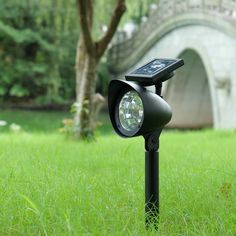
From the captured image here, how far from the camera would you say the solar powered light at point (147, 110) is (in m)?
2.23

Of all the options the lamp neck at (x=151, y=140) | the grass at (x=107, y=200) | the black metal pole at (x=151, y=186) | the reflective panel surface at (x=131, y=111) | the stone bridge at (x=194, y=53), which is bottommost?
the grass at (x=107, y=200)

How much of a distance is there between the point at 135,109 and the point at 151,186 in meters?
0.35

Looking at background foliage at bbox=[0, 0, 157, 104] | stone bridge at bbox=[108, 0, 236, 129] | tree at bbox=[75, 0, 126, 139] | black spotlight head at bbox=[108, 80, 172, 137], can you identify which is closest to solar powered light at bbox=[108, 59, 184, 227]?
black spotlight head at bbox=[108, 80, 172, 137]

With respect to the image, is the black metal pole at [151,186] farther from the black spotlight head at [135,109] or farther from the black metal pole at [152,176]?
the black spotlight head at [135,109]

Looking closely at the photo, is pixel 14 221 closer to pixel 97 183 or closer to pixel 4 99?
pixel 97 183

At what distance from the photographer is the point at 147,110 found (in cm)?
221

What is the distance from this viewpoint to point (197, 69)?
56.3 ft

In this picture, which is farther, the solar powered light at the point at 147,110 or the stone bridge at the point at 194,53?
the stone bridge at the point at 194,53

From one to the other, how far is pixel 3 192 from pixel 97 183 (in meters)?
0.62

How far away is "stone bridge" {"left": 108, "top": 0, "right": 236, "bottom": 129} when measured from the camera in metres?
13.3

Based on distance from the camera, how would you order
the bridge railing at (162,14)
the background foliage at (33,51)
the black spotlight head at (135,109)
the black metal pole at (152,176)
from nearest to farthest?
the black spotlight head at (135,109) < the black metal pole at (152,176) < the bridge railing at (162,14) < the background foliage at (33,51)

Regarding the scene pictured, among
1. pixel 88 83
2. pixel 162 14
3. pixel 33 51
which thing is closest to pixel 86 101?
pixel 88 83

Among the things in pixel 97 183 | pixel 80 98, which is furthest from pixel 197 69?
pixel 97 183

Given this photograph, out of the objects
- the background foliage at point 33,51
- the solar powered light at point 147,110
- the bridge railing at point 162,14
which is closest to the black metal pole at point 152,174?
the solar powered light at point 147,110
